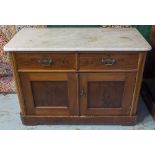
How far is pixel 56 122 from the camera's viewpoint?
1813 millimetres

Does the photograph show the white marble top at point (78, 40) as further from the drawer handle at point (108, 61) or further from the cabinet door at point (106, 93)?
the cabinet door at point (106, 93)

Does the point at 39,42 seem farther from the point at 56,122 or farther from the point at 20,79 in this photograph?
the point at 56,122

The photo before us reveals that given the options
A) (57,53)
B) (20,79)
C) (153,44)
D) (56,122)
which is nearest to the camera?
(57,53)

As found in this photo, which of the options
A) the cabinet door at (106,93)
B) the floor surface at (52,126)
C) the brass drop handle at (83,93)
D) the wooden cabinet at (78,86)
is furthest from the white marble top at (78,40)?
the floor surface at (52,126)

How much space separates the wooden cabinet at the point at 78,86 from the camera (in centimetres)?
150

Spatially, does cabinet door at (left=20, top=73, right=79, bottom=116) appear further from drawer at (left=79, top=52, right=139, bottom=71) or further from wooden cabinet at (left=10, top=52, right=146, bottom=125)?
drawer at (left=79, top=52, right=139, bottom=71)

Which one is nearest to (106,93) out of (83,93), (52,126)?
(83,93)

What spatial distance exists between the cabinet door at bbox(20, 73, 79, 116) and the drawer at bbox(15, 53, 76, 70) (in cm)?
6

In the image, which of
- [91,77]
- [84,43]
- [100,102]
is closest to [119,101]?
[100,102]

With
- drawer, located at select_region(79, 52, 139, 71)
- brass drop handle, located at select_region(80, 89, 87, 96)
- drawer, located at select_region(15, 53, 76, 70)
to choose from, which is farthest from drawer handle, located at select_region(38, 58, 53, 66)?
brass drop handle, located at select_region(80, 89, 87, 96)

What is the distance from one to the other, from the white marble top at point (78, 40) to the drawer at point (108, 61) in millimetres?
58

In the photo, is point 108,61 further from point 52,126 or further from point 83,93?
point 52,126

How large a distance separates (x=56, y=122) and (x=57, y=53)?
66 cm

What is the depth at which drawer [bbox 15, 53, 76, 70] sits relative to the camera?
1490mm
